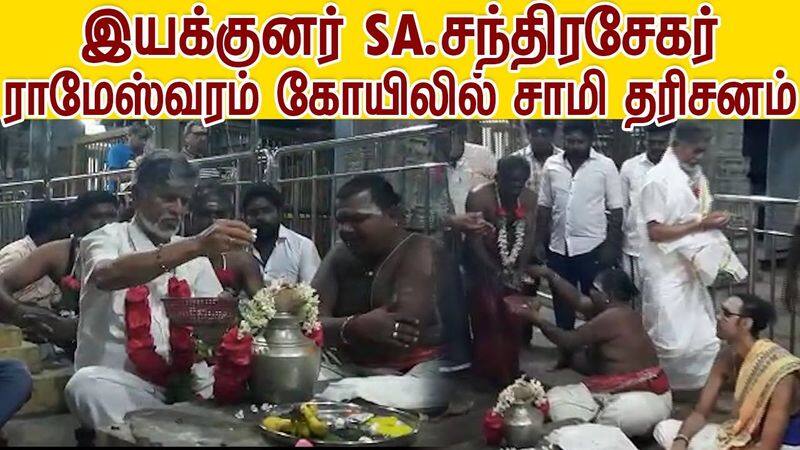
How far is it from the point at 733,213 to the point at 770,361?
20.9 inches

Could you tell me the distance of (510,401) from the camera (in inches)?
135

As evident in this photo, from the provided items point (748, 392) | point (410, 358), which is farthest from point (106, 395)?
point (748, 392)

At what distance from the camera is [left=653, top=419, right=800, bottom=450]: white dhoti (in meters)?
3.43

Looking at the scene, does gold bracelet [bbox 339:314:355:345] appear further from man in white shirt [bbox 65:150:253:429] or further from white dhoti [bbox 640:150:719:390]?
white dhoti [bbox 640:150:719:390]

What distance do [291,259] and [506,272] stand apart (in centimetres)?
77

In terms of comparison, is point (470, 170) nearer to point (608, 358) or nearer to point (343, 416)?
point (608, 358)

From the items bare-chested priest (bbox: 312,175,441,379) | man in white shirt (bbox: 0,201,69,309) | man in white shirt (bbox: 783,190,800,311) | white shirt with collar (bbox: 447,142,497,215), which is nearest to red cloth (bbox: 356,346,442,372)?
bare-chested priest (bbox: 312,175,441,379)

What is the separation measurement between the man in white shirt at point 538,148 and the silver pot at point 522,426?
784 millimetres

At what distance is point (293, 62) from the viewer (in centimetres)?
329

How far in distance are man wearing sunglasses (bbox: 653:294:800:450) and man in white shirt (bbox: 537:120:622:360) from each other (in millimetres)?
485

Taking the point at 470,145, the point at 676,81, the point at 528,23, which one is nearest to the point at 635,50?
the point at 676,81

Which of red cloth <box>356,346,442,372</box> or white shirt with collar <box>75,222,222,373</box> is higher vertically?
white shirt with collar <box>75,222,222,373</box>

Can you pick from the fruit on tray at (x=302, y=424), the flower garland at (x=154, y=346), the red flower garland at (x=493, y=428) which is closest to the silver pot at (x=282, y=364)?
the fruit on tray at (x=302, y=424)

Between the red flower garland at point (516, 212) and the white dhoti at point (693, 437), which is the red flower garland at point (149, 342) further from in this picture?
the white dhoti at point (693, 437)
